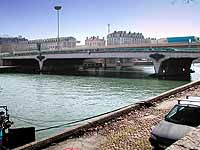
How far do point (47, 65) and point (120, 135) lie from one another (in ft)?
288

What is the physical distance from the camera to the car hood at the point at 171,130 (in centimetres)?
861

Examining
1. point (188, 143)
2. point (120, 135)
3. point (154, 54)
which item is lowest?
point (120, 135)

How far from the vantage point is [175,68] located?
249ft

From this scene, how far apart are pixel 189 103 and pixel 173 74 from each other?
64.0m

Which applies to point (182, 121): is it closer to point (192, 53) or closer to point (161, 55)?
point (192, 53)

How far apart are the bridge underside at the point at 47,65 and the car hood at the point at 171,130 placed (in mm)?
85153

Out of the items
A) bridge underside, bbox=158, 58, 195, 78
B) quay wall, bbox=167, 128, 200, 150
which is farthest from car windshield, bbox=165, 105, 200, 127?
bridge underside, bbox=158, 58, 195, 78

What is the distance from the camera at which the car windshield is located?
9297 mm

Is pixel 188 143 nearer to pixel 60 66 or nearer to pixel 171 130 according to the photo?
pixel 171 130

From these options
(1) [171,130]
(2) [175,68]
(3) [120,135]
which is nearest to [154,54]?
(2) [175,68]

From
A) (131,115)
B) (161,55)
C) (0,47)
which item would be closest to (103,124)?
(131,115)

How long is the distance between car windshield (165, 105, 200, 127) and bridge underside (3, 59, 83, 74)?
84699 mm

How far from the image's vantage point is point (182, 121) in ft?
30.7

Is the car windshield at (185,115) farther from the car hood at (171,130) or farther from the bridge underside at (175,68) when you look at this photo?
the bridge underside at (175,68)
